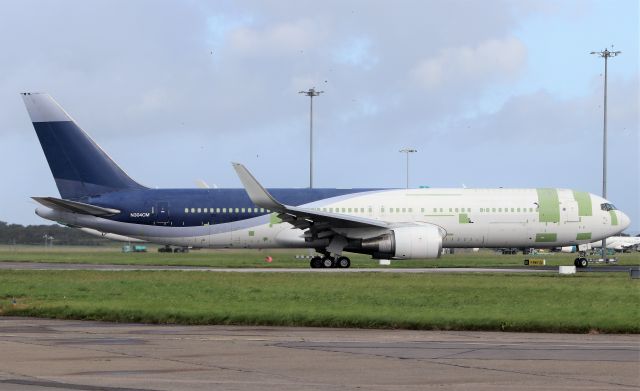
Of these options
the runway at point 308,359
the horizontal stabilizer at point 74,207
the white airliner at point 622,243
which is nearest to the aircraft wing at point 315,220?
the horizontal stabilizer at point 74,207

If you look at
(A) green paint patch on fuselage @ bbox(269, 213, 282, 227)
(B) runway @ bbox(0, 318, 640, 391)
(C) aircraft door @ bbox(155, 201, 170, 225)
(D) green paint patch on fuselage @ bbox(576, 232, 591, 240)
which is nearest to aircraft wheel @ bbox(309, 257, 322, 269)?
(A) green paint patch on fuselage @ bbox(269, 213, 282, 227)

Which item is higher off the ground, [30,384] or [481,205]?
[481,205]

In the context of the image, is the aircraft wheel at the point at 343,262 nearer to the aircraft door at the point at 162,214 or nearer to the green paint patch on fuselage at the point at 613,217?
the aircraft door at the point at 162,214

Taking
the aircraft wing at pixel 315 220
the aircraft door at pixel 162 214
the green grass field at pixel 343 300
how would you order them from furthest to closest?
the aircraft door at pixel 162 214, the aircraft wing at pixel 315 220, the green grass field at pixel 343 300

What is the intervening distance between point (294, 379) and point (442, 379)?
5.88 feet

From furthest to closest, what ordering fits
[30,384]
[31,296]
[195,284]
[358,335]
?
[195,284], [31,296], [358,335], [30,384]

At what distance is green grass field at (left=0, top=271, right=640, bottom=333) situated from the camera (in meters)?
19.9

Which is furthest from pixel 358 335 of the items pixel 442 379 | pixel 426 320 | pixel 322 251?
pixel 322 251

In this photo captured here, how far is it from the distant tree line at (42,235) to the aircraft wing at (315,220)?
75.3 metres

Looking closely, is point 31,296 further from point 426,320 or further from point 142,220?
point 142,220

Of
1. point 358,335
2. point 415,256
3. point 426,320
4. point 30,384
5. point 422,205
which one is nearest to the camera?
point 30,384

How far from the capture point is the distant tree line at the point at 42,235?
119m

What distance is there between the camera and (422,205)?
149 ft

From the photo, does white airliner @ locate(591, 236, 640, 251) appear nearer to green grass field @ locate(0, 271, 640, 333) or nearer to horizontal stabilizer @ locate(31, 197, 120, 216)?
horizontal stabilizer @ locate(31, 197, 120, 216)
